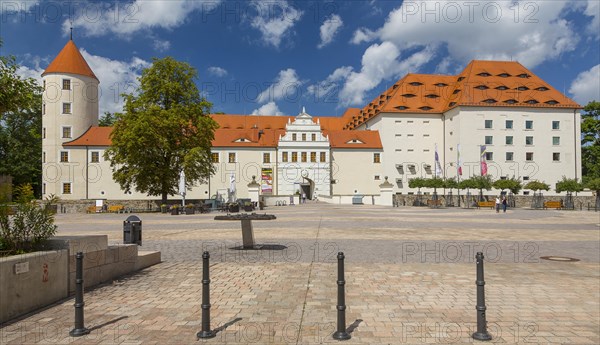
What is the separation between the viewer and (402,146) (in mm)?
69250

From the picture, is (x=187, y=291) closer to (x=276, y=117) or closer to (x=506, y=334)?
(x=506, y=334)

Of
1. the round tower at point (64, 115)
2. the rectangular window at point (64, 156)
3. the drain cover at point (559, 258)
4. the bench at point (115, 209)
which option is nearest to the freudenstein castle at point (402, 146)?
the round tower at point (64, 115)

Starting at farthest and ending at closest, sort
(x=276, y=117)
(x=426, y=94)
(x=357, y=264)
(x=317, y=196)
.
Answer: (x=276, y=117)
(x=426, y=94)
(x=317, y=196)
(x=357, y=264)

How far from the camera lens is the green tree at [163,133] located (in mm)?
34188

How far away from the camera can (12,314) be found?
5.46 meters

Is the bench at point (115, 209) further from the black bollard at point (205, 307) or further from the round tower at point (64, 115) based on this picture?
the black bollard at point (205, 307)

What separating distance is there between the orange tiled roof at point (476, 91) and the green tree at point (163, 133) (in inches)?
1561

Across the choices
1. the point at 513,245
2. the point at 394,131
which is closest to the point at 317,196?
the point at 394,131

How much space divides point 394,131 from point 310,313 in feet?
217

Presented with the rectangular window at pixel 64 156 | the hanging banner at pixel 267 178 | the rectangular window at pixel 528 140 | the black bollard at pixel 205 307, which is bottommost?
the black bollard at pixel 205 307

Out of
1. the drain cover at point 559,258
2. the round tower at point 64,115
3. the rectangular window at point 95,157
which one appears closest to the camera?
the drain cover at point 559,258

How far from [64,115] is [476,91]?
63508 millimetres

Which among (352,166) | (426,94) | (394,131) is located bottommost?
(352,166)

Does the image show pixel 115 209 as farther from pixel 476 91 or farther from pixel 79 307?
pixel 476 91
